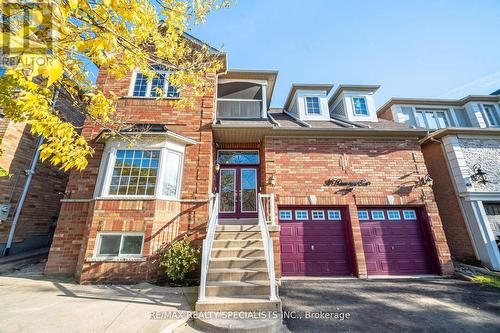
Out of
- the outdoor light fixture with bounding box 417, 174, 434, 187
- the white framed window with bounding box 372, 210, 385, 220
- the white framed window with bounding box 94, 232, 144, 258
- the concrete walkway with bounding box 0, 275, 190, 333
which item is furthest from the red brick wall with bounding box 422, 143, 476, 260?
the white framed window with bounding box 94, 232, 144, 258

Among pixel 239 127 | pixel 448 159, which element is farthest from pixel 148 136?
pixel 448 159

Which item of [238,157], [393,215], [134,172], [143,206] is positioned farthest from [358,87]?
[143,206]

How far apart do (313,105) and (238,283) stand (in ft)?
28.1

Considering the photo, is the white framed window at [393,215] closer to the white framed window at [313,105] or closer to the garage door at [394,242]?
the garage door at [394,242]

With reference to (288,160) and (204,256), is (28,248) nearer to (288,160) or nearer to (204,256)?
(204,256)

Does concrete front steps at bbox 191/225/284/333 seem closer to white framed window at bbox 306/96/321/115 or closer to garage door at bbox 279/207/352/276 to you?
garage door at bbox 279/207/352/276

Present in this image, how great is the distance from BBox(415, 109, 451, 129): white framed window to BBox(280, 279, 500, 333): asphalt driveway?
8.16 m

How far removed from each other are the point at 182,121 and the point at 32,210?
677 centimetres

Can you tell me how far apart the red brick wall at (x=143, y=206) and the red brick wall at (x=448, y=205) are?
9984mm

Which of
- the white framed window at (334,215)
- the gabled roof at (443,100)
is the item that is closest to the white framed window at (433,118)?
the gabled roof at (443,100)

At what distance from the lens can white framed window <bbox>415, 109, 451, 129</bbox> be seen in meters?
11.0

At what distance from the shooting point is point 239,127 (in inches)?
300

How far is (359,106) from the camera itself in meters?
10.1

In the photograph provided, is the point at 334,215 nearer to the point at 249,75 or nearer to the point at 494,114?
the point at 249,75
